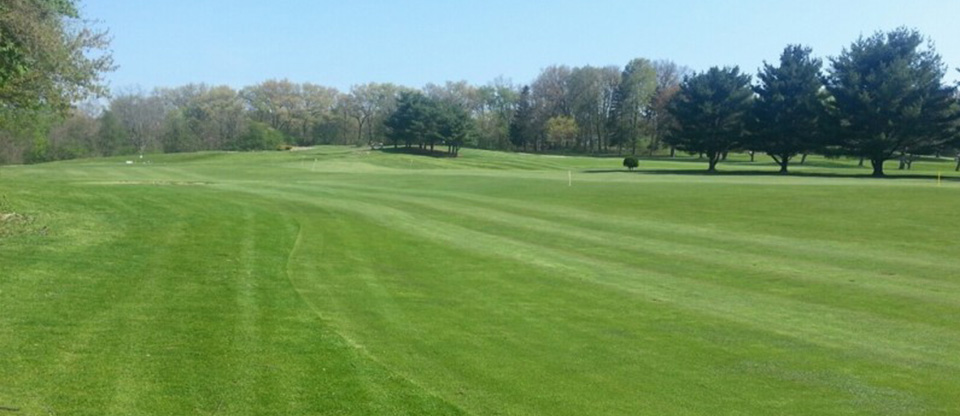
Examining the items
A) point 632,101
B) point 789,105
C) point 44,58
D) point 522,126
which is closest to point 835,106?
point 789,105

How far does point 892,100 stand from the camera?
196 feet

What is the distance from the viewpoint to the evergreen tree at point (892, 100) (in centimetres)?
5941

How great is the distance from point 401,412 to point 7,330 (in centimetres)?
463

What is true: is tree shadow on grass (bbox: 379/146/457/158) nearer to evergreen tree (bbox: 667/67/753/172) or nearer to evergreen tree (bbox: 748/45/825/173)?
evergreen tree (bbox: 667/67/753/172)

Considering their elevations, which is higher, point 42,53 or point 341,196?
point 42,53

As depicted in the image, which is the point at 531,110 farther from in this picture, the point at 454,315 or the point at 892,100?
the point at 454,315

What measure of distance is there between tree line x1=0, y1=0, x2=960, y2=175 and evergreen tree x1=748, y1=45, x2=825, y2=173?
12 centimetres

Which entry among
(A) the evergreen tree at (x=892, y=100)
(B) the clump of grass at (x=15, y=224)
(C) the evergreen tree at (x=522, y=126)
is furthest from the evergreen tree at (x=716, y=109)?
(C) the evergreen tree at (x=522, y=126)

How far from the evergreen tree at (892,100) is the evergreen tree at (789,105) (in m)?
3.53

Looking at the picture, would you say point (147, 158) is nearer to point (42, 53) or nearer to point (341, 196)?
point (341, 196)

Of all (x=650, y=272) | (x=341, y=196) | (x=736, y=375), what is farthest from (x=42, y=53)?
(x=341, y=196)

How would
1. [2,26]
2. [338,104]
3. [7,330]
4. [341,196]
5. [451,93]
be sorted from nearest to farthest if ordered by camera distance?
[7,330], [2,26], [341,196], [338,104], [451,93]

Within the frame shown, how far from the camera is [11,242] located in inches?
535

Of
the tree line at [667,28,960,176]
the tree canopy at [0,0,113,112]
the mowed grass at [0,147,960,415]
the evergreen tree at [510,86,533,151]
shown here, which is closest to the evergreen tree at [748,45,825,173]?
the tree line at [667,28,960,176]
